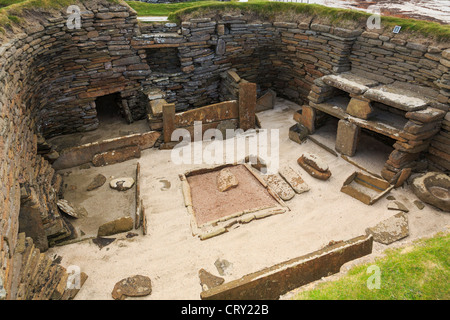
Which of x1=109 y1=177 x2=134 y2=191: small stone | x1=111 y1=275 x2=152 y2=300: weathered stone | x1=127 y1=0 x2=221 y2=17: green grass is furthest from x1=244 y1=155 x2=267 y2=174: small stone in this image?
x1=127 y1=0 x2=221 y2=17: green grass

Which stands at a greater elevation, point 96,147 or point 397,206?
point 96,147

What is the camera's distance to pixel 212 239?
235 inches

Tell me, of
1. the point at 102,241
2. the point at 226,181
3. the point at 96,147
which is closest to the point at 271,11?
the point at 226,181

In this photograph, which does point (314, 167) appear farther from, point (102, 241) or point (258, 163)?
point (102, 241)

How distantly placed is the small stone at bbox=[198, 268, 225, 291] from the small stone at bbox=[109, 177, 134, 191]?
3124mm

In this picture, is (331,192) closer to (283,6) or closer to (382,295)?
(382,295)

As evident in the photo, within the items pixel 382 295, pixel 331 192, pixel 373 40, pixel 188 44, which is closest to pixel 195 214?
pixel 331 192

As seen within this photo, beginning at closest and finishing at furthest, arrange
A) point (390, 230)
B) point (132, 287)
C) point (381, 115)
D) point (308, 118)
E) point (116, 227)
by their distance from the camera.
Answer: point (132, 287)
point (390, 230)
point (116, 227)
point (381, 115)
point (308, 118)

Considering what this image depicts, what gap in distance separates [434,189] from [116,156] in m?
7.44

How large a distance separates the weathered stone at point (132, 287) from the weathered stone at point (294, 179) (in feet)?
12.2

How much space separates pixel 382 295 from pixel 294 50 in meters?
8.16

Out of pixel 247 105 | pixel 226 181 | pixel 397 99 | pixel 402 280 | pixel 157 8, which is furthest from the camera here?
pixel 157 8

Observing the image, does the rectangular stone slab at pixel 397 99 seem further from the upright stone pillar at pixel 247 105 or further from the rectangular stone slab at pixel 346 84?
the upright stone pillar at pixel 247 105

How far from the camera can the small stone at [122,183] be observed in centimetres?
744
